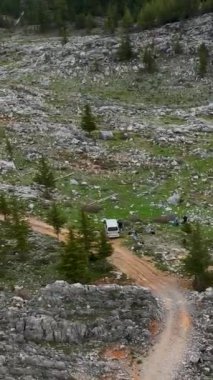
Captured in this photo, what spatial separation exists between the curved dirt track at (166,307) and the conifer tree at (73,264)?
4492mm

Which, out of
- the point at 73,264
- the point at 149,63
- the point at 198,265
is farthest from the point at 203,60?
the point at 73,264

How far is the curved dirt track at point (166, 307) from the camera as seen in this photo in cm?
3256

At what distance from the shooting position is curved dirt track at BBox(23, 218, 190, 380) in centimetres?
3256

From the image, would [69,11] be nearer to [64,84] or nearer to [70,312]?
[64,84]

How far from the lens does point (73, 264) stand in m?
40.2

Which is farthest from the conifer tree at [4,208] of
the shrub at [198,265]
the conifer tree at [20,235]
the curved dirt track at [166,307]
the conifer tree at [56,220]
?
the shrub at [198,265]

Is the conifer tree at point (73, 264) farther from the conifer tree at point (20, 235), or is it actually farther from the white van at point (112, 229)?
the white van at point (112, 229)

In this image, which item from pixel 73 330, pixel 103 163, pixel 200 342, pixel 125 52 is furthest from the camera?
pixel 125 52

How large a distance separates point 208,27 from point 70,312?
78100 millimetres

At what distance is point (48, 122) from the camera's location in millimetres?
76938

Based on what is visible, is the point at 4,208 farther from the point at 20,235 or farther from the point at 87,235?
the point at 87,235

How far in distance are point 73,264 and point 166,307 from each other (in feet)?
22.2

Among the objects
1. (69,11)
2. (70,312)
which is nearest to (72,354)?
(70,312)

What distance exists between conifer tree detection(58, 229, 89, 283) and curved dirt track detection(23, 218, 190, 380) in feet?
14.7
